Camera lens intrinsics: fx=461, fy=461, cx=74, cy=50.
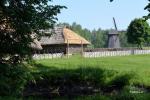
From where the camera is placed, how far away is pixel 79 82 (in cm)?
2098

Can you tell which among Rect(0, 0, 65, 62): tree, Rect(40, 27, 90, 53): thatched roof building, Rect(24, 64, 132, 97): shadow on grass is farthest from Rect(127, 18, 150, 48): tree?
Rect(0, 0, 65, 62): tree

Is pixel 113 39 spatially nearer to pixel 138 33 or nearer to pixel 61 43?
pixel 138 33

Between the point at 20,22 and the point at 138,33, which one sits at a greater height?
the point at 138,33

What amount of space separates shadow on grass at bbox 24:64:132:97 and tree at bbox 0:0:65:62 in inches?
207

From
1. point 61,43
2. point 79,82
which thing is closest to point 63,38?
point 61,43

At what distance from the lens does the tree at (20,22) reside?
13773mm

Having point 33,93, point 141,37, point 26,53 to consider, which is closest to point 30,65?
point 26,53

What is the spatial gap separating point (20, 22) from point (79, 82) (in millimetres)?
7808

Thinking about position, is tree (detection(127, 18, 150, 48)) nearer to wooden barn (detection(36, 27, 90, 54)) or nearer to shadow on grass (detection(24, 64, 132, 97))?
wooden barn (detection(36, 27, 90, 54))

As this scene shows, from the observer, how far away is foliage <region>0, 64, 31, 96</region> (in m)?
13.0

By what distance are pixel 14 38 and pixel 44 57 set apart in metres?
27.4

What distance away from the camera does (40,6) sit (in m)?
14.1

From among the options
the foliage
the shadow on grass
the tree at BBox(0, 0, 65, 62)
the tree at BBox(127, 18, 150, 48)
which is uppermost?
the tree at BBox(127, 18, 150, 48)

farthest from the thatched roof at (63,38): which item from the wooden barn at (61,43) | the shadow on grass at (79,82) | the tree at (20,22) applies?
the tree at (20,22)
